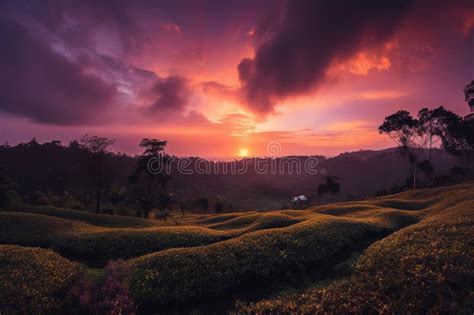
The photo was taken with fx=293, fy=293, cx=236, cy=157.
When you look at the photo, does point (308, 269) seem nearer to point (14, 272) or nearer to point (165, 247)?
point (165, 247)

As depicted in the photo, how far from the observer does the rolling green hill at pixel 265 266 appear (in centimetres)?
1254

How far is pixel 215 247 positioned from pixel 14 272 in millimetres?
12475

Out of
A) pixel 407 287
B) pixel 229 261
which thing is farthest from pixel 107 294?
pixel 407 287

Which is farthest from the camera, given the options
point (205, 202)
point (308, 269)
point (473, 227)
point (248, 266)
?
point (205, 202)

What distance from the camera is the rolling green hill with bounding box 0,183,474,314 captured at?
12539 millimetres

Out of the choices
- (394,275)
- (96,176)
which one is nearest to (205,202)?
(96,176)

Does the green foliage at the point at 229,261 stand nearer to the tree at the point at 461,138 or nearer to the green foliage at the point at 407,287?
the green foliage at the point at 407,287

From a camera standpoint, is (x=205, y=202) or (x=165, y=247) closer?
(x=165, y=247)

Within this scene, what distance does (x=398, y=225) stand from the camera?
1206 inches

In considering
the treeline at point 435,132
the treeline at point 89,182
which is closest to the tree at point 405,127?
the treeline at point 435,132

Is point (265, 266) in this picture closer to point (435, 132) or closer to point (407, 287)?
point (407, 287)

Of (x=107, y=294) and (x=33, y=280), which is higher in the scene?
(x=33, y=280)

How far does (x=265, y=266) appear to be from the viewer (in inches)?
787

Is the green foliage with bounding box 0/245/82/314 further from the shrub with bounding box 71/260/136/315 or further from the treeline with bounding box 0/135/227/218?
the treeline with bounding box 0/135/227/218
